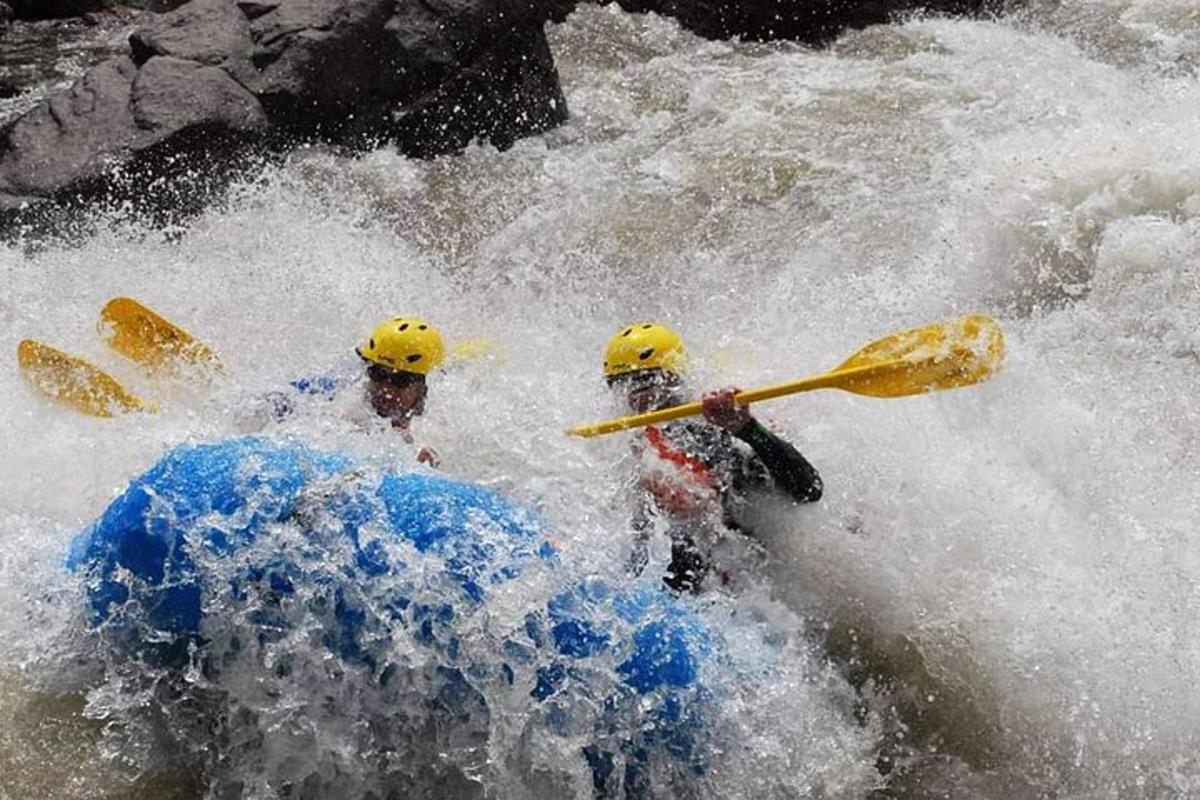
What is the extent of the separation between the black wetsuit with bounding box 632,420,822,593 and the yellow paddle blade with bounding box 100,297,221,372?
2000 mm

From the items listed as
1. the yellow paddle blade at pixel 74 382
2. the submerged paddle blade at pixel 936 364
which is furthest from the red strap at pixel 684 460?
the yellow paddle blade at pixel 74 382

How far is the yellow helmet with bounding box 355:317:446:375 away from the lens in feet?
13.5

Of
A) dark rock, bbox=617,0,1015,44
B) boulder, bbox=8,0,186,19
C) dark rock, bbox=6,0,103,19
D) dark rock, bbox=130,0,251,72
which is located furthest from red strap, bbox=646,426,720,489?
dark rock, bbox=6,0,103,19

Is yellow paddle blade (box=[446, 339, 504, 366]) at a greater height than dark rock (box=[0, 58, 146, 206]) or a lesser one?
greater

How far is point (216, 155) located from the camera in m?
6.81

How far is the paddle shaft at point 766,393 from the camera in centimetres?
363

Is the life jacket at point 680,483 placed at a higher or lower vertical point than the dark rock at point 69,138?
higher

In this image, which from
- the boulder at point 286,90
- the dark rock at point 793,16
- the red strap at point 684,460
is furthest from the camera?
the dark rock at point 793,16

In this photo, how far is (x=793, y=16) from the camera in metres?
8.84

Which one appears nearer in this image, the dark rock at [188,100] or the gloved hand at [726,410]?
the gloved hand at [726,410]

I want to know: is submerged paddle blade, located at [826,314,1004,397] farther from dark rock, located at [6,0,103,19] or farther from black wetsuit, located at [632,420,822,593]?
dark rock, located at [6,0,103,19]

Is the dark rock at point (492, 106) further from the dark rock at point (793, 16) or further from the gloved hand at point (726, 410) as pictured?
the gloved hand at point (726, 410)

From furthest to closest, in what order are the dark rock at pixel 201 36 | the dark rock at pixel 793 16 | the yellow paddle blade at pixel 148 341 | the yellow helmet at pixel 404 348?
the dark rock at pixel 793 16 → the dark rock at pixel 201 36 → the yellow paddle blade at pixel 148 341 → the yellow helmet at pixel 404 348

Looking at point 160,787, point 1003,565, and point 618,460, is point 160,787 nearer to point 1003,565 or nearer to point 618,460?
point 618,460
